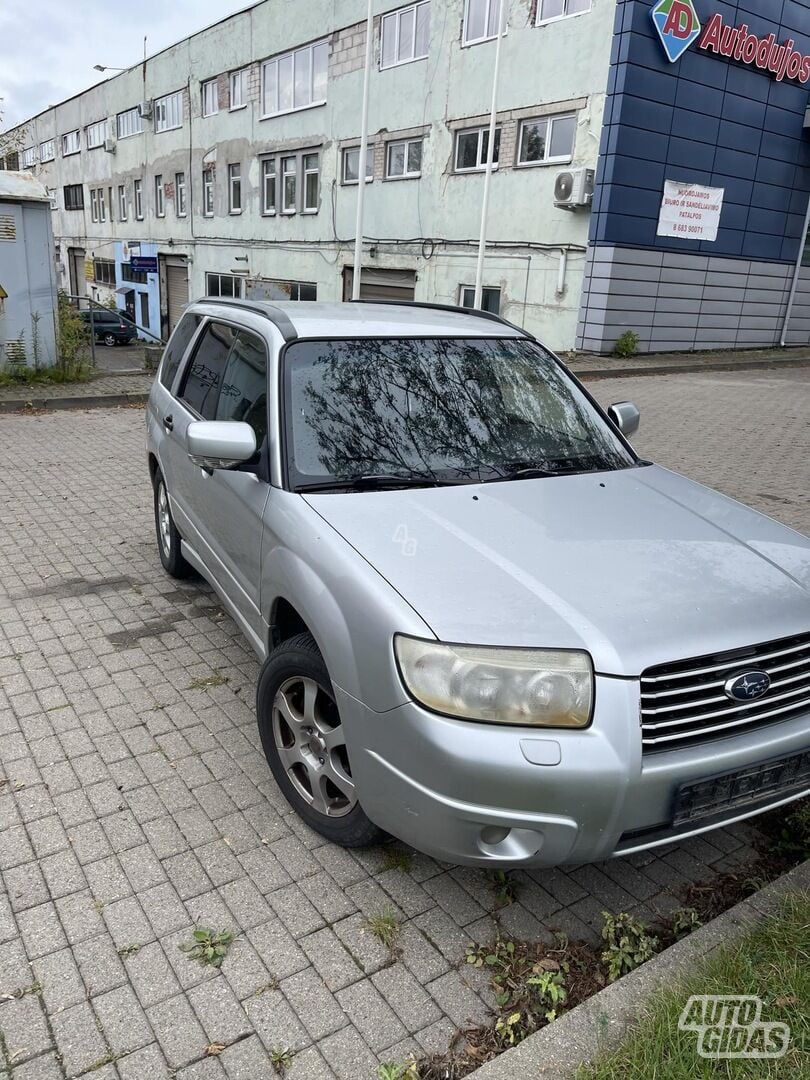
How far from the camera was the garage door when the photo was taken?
35938 millimetres

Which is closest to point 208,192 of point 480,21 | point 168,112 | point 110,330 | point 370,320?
point 168,112

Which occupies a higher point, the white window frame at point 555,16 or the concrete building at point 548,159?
the white window frame at point 555,16

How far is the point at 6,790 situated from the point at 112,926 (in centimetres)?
94

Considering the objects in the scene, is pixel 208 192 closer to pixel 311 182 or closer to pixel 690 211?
pixel 311 182

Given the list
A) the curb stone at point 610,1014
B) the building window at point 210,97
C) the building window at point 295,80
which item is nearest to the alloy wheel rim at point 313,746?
the curb stone at point 610,1014

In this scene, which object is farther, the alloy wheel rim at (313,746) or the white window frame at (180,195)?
the white window frame at (180,195)

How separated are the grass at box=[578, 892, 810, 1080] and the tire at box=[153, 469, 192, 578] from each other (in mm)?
3819

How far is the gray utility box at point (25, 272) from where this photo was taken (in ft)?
38.3

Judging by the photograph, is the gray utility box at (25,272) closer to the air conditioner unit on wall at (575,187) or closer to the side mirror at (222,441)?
the side mirror at (222,441)

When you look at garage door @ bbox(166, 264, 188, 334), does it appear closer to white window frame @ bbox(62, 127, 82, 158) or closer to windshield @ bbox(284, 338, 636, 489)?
white window frame @ bbox(62, 127, 82, 158)

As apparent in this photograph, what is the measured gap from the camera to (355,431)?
10.7ft

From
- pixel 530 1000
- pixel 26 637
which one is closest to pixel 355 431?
pixel 530 1000

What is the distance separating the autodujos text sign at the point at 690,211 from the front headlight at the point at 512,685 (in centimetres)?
1885

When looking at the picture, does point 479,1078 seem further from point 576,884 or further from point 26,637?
point 26,637
